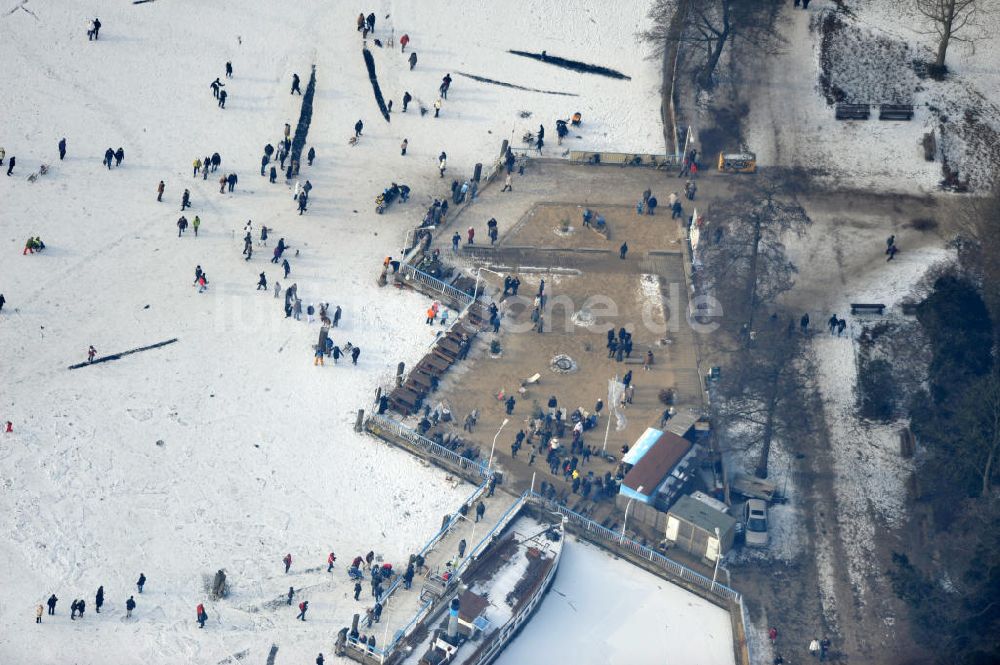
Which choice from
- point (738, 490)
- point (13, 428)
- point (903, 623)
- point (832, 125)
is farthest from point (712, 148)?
point (13, 428)

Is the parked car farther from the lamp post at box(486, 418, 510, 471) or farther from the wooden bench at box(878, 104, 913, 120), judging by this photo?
the wooden bench at box(878, 104, 913, 120)

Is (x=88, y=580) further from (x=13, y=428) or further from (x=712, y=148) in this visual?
(x=712, y=148)

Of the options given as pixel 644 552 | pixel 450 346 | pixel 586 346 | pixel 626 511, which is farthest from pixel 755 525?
pixel 450 346

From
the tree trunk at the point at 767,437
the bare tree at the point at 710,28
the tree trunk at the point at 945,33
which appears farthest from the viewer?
the bare tree at the point at 710,28

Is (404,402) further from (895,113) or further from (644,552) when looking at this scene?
(895,113)

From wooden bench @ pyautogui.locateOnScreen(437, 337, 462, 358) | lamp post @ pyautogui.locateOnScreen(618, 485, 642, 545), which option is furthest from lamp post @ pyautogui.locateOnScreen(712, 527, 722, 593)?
wooden bench @ pyautogui.locateOnScreen(437, 337, 462, 358)

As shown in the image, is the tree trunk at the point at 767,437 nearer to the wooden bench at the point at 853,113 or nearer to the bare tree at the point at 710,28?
the wooden bench at the point at 853,113

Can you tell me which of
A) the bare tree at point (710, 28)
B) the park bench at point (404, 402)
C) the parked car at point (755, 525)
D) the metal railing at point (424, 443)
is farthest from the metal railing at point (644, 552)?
the bare tree at point (710, 28)
